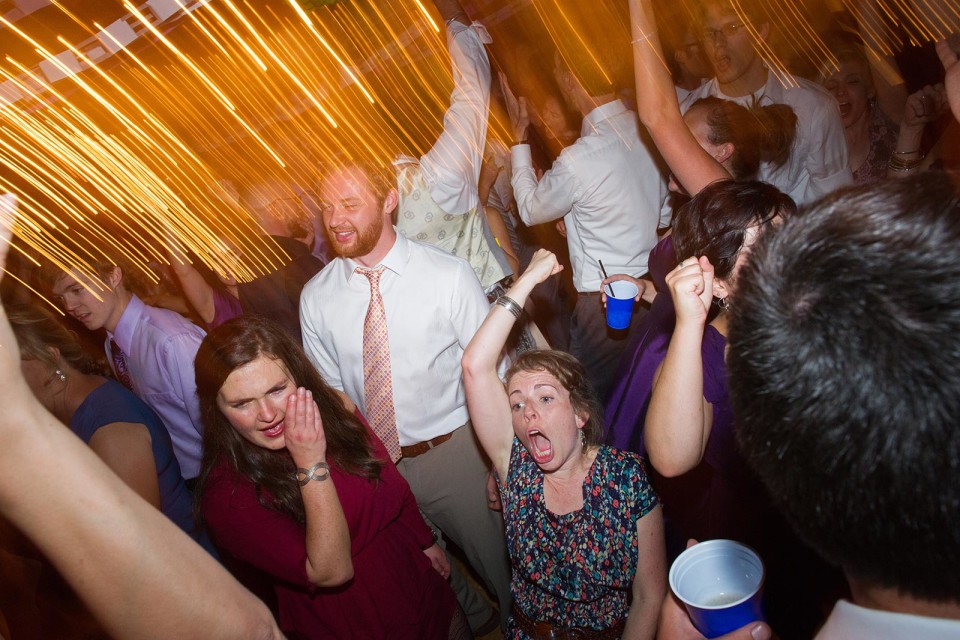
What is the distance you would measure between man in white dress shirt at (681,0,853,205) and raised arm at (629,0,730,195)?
1.04 metres

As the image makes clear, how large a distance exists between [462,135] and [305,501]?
226 cm

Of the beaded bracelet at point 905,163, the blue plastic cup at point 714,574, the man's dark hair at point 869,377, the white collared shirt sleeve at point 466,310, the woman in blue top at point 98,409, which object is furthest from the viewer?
the beaded bracelet at point 905,163

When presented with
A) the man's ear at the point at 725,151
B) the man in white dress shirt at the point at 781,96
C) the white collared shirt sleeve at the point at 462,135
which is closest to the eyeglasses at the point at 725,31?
the man in white dress shirt at the point at 781,96

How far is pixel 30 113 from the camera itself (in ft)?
20.8

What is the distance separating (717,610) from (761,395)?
0.67 metres

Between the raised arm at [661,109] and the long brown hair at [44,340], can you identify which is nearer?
the raised arm at [661,109]

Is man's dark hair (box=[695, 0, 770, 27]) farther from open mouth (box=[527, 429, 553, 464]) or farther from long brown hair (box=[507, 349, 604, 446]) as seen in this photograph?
open mouth (box=[527, 429, 553, 464])

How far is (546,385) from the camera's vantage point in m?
2.12

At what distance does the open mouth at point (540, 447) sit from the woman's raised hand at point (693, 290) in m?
0.69

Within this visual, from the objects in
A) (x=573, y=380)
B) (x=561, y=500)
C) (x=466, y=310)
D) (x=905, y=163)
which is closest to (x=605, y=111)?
(x=466, y=310)

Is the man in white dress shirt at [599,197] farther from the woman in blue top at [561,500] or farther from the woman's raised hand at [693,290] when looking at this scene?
the woman's raised hand at [693,290]

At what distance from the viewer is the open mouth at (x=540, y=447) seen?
6.63 ft

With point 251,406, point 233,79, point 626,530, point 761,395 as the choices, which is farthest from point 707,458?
point 233,79

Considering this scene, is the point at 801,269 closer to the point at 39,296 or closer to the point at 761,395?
the point at 761,395
